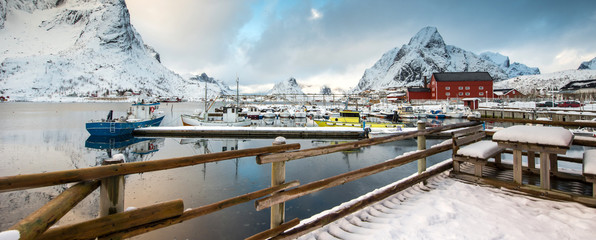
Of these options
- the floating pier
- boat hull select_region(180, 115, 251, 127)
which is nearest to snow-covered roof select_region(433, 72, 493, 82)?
the floating pier

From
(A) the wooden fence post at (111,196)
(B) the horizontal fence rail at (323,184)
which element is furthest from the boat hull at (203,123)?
(A) the wooden fence post at (111,196)

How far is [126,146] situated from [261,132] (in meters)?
12.5

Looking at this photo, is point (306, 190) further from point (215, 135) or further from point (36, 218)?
point (215, 135)

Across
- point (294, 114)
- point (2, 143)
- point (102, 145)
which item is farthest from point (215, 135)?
point (294, 114)

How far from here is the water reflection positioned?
18961 mm

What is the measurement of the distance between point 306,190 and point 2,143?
3364cm

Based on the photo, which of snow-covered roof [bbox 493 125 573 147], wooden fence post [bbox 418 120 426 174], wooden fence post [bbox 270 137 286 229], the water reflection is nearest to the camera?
wooden fence post [bbox 270 137 286 229]

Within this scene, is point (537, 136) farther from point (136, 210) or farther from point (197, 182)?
point (197, 182)

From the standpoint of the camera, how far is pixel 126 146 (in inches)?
901

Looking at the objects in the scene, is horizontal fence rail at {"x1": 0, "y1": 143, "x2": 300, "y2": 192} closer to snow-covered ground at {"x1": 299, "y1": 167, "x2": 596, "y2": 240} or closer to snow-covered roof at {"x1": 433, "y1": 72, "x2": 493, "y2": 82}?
snow-covered ground at {"x1": 299, "y1": 167, "x2": 596, "y2": 240}

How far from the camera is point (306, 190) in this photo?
3295 millimetres

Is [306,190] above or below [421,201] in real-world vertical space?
above

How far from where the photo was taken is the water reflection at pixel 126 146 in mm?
Answer: 18961

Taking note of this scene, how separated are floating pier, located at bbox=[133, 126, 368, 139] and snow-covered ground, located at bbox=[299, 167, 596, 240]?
20742mm
